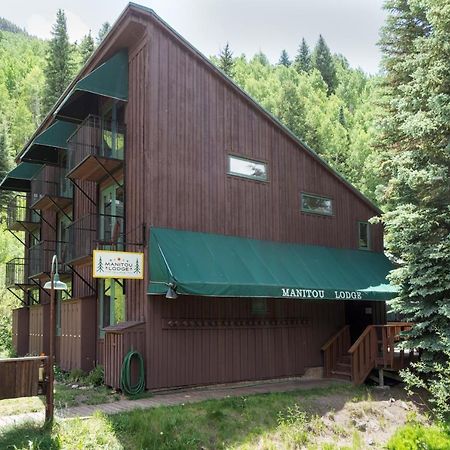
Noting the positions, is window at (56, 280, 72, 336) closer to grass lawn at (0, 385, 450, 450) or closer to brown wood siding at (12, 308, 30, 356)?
brown wood siding at (12, 308, 30, 356)

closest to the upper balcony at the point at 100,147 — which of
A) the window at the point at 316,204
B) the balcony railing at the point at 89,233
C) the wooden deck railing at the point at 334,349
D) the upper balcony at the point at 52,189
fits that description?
the balcony railing at the point at 89,233

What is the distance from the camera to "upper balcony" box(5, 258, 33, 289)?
2298 cm

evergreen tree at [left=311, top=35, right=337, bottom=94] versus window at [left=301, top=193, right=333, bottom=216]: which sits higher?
evergreen tree at [left=311, top=35, right=337, bottom=94]

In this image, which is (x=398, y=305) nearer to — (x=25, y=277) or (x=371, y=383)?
(x=371, y=383)

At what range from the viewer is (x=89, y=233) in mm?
15680

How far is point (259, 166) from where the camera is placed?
16.0 m

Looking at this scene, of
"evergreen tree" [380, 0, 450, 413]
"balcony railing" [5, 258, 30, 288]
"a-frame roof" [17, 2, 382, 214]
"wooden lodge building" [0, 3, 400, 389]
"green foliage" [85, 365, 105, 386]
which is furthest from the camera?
"balcony railing" [5, 258, 30, 288]

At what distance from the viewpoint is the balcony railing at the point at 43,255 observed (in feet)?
65.2

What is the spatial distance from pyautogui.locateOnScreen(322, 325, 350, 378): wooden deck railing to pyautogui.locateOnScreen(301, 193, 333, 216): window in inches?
149

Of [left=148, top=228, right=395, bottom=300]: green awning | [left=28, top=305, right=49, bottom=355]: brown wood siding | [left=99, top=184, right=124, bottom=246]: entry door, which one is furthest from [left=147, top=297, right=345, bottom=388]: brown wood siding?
[left=28, top=305, right=49, bottom=355]: brown wood siding

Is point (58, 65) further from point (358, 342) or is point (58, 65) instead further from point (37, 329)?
point (358, 342)

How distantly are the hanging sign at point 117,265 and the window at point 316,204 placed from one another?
648 centimetres

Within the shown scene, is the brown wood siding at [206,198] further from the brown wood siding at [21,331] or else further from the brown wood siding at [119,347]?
the brown wood siding at [21,331]

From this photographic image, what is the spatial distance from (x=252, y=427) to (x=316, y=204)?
888 cm
